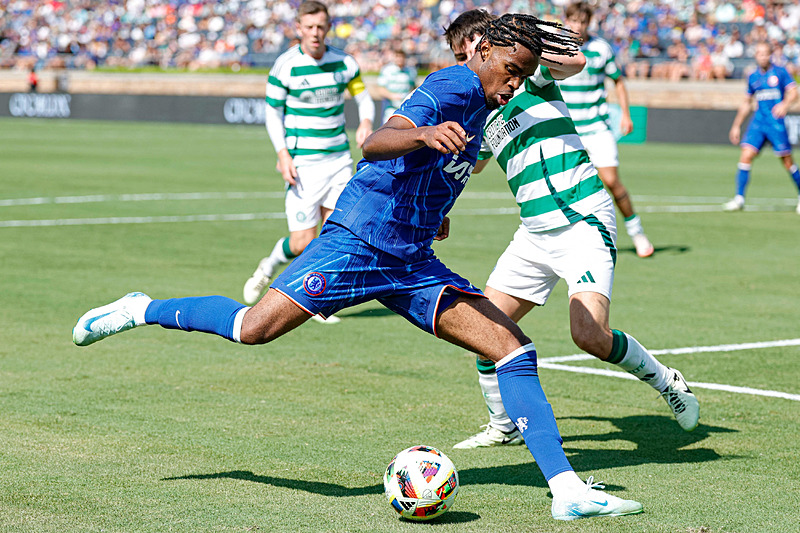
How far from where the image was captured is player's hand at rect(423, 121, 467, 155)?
3.96m

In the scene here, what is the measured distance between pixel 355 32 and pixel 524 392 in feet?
134

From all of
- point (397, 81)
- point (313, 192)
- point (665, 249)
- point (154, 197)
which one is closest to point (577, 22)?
point (313, 192)

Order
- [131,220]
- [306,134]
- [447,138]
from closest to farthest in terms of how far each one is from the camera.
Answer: [447,138] < [306,134] < [131,220]

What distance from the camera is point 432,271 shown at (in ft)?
15.7

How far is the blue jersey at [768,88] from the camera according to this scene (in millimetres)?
17078

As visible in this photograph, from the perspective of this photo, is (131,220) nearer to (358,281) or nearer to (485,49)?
(358,281)

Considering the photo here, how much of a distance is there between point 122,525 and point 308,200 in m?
5.32

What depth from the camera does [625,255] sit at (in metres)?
12.6

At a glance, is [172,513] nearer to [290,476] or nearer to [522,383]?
[290,476]

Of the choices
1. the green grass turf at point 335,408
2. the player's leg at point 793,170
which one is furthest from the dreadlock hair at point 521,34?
the player's leg at point 793,170

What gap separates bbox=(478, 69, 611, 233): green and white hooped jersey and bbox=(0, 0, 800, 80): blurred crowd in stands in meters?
26.9

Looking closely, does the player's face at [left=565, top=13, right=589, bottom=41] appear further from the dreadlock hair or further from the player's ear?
the player's ear

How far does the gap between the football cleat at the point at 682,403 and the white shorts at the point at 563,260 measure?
1.88 ft

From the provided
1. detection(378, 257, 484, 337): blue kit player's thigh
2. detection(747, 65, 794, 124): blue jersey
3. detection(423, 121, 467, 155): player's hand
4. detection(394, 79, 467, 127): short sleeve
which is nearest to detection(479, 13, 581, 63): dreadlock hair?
detection(394, 79, 467, 127): short sleeve
